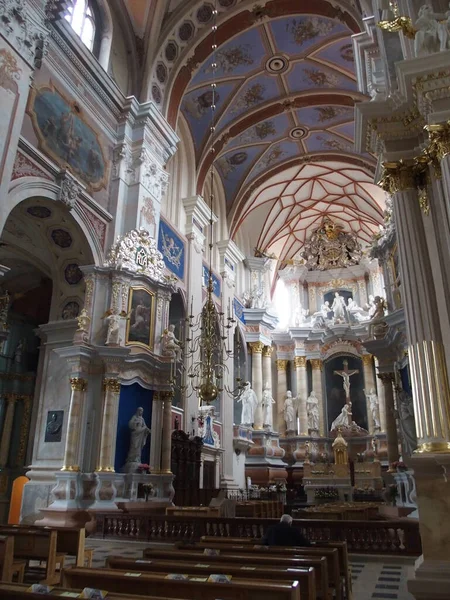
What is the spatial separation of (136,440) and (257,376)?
11.6m

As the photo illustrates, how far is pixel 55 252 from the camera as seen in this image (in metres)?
12.7

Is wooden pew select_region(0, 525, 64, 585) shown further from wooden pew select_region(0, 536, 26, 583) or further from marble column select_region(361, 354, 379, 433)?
marble column select_region(361, 354, 379, 433)

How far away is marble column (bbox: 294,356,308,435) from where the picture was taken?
77.7 ft

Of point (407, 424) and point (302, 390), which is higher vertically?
point (302, 390)

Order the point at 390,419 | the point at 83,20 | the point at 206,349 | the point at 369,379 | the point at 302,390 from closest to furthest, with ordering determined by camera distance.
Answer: the point at 206,349 < the point at 83,20 < the point at 390,419 < the point at 369,379 < the point at 302,390

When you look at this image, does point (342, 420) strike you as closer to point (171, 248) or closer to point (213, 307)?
point (171, 248)

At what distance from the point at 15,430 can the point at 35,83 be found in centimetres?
878

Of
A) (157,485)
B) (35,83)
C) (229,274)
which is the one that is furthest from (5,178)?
(229,274)

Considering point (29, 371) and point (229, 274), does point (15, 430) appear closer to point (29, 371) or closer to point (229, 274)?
point (29, 371)

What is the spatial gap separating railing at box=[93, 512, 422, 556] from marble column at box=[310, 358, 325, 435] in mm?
16298

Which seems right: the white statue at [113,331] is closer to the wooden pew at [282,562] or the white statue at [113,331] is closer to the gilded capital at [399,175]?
the gilded capital at [399,175]

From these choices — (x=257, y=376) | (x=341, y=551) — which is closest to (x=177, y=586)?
(x=341, y=551)

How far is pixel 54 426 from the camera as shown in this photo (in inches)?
462

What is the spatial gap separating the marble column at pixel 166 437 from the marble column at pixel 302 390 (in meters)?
12.0
